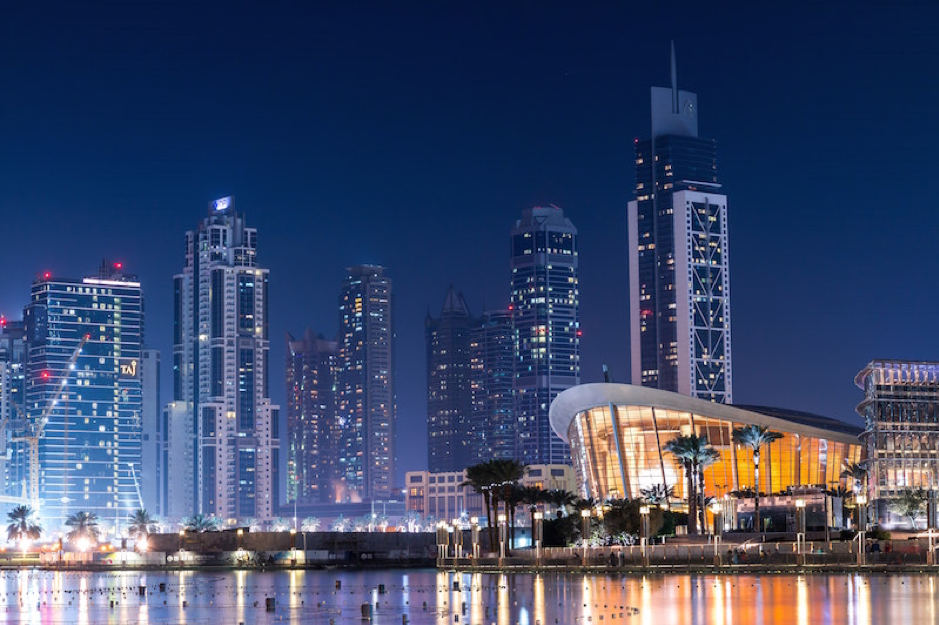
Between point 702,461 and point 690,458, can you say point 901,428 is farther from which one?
point 690,458

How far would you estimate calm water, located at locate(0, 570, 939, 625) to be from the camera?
60.2m

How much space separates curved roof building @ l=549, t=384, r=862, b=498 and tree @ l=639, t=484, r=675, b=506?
3460mm

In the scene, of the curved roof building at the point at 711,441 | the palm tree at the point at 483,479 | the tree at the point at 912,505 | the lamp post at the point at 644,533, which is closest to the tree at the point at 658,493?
the curved roof building at the point at 711,441

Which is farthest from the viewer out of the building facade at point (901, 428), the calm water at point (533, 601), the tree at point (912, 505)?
the building facade at point (901, 428)

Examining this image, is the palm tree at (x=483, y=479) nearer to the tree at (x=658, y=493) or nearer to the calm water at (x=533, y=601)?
the tree at (x=658, y=493)

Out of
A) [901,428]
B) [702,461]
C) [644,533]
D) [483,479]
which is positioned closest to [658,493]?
[702,461]

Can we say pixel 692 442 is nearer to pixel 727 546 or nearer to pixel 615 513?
pixel 615 513

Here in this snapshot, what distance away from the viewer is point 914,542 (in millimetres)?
113125

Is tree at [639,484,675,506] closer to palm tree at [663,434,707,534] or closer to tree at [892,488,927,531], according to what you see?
palm tree at [663,434,707,534]

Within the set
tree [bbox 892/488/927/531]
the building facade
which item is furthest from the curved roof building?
tree [bbox 892/488/927/531]

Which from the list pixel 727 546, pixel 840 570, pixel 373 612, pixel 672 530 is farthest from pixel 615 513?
pixel 373 612

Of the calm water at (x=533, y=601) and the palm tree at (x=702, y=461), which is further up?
the palm tree at (x=702, y=461)

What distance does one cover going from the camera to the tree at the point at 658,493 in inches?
7114

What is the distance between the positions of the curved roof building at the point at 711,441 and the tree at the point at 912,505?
34.7 meters
